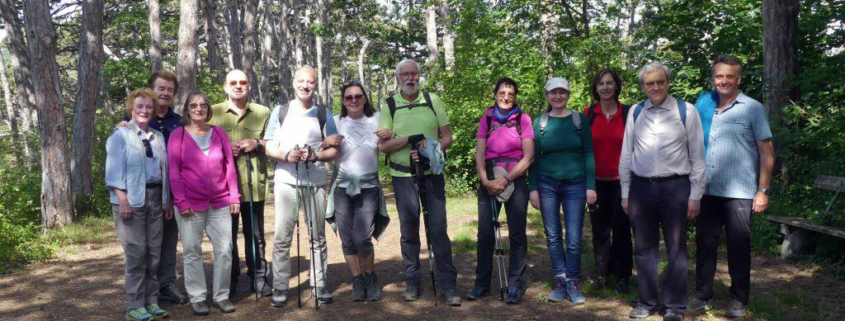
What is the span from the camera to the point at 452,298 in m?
5.48

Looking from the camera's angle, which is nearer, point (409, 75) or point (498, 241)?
point (409, 75)

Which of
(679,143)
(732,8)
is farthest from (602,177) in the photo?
(732,8)

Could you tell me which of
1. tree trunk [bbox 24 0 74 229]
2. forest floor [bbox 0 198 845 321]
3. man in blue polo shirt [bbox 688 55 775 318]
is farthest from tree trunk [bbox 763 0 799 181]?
tree trunk [bbox 24 0 74 229]

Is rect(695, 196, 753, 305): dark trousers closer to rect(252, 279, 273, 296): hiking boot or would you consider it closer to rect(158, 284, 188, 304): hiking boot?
rect(252, 279, 273, 296): hiking boot

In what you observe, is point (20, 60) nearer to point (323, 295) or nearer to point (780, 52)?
point (323, 295)

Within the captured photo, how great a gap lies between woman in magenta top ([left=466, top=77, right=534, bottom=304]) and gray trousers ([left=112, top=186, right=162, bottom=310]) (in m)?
2.71

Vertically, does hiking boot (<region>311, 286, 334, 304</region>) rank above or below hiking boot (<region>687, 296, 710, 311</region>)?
above

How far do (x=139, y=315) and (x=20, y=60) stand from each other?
17.5 metres

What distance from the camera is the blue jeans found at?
208 inches

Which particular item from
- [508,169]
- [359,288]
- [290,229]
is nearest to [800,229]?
[508,169]

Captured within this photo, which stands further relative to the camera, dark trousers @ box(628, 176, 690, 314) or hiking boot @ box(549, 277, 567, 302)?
hiking boot @ box(549, 277, 567, 302)

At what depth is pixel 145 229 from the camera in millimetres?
5152

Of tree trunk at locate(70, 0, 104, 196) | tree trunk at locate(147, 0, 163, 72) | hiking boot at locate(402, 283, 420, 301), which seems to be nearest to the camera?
hiking boot at locate(402, 283, 420, 301)

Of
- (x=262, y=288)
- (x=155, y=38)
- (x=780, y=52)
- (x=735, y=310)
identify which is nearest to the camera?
(x=735, y=310)
